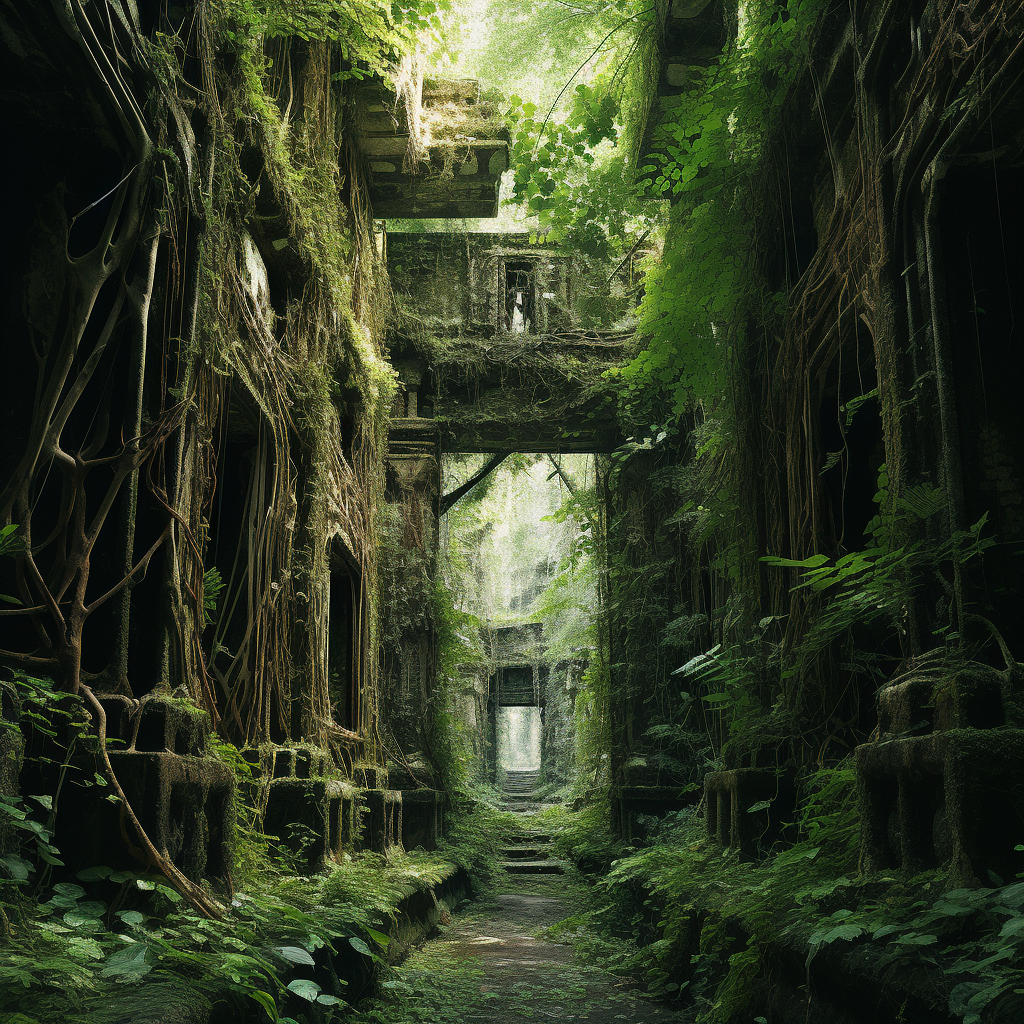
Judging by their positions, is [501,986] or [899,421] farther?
[501,986]

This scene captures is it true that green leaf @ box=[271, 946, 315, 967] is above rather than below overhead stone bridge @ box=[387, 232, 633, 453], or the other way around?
below

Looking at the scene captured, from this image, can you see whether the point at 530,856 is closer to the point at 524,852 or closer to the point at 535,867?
the point at 524,852

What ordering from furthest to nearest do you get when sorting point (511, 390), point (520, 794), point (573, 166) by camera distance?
point (520, 794), point (511, 390), point (573, 166)

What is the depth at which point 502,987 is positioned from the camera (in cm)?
527

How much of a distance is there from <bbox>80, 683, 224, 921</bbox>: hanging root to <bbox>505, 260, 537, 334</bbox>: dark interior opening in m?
10.1

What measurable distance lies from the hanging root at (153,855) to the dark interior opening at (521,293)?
397 inches

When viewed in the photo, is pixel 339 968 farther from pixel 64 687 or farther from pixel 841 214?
pixel 841 214

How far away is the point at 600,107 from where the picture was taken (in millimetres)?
9500

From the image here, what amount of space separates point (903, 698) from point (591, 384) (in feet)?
28.8

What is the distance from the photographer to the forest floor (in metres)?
4.53

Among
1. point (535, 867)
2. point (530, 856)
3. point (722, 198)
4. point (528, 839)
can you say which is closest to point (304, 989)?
point (722, 198)

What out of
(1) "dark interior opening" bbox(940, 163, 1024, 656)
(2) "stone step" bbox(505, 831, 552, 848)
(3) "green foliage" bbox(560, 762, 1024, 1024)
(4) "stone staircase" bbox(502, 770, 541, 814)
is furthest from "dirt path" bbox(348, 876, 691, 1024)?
(4) "stone staircase" bbox(502, 770, 541, 814)

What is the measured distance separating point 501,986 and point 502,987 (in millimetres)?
34

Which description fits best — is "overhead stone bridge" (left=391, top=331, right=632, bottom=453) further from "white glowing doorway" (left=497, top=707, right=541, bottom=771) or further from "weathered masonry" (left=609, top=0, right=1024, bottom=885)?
"white glowing doorway" (left=497, top=707, right=541, bottom=771)
